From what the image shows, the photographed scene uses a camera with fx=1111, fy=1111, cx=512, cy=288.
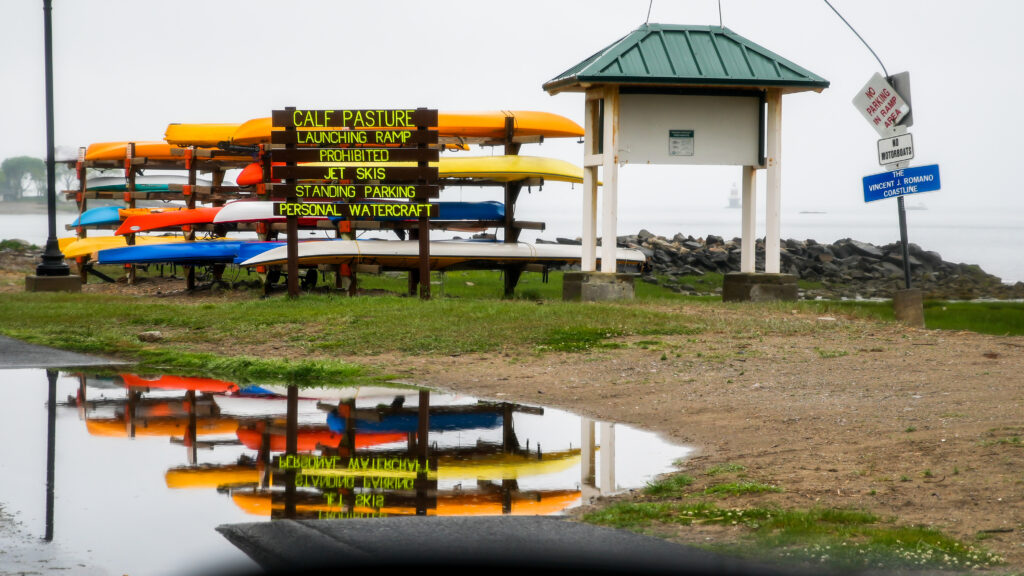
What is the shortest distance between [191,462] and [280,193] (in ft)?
36.7

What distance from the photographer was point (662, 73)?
57.7 feet

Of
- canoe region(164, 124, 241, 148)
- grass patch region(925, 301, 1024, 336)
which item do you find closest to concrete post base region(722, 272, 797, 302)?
grass patch region(925, 301, 1024, 336)

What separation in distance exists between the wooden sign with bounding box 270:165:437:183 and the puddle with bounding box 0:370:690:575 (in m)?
7.65

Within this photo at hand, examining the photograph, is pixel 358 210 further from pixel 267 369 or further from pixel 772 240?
pixel 772 240

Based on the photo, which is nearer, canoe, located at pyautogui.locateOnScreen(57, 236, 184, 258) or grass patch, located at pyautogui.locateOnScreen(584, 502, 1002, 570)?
grass patch, located at pyautogui.locateOnScreen(584, 502, 1002, 570)

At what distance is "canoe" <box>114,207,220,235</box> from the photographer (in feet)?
77.7

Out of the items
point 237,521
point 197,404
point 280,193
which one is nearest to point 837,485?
point 237,521

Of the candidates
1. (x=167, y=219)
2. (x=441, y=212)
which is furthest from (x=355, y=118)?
(x=167, y=219)

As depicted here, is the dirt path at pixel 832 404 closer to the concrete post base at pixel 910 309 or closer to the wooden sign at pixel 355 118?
the concrete post base at pixel 910 309

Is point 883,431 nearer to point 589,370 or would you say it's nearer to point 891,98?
point 589,370

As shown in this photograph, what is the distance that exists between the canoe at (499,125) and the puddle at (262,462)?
34.4 ft

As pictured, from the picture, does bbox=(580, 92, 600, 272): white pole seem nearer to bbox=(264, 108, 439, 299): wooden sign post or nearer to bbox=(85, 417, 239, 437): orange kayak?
bbox=(264, 108, 439, 299): wooden sign post

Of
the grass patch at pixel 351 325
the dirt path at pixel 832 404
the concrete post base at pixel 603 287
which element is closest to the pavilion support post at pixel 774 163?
the concrete post base at pixel 603 287

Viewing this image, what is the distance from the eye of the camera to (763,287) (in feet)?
59.4
